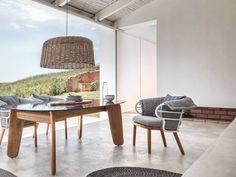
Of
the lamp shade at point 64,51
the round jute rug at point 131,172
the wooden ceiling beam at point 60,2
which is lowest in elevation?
the round jute rug at point 131,172

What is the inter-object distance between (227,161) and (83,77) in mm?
5759

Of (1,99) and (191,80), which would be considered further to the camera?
(191,80)

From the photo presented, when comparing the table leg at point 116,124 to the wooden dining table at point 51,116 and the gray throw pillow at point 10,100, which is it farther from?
the gray throw pillow at point 10,100

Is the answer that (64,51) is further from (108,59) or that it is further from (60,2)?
(108,59)

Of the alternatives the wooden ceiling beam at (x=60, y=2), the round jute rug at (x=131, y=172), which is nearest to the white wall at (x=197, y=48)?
the wooden ceiling beam at (x=60, y=2)

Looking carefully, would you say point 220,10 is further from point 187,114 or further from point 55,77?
point 55,77

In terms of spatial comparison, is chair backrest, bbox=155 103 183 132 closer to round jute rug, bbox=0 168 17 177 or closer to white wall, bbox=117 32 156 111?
round jute rug, bbox=0 168 17 177

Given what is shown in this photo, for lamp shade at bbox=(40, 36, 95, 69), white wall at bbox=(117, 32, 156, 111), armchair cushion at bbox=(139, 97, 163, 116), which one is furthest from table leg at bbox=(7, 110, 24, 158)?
white wall at bbox=(117, 32, 156, 111)

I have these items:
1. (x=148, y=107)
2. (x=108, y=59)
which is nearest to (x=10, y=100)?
(x=148, y=107)

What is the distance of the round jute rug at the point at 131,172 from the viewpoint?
2.34 metres

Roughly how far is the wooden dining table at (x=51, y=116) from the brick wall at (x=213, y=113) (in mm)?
2756

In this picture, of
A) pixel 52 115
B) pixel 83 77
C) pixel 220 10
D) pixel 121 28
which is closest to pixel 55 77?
pixel 83 77

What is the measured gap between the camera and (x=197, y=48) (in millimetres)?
5539

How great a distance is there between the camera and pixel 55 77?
6.05 meters
